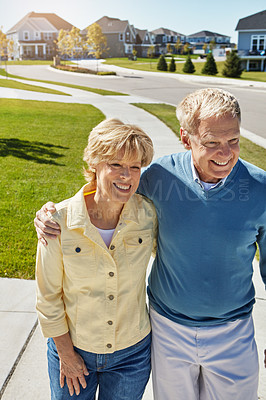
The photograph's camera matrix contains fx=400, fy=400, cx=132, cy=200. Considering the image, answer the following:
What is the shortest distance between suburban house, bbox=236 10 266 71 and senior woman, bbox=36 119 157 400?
179 ft

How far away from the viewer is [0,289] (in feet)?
13.0

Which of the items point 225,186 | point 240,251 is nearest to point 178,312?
point 240,251

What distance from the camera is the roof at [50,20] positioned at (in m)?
89.7

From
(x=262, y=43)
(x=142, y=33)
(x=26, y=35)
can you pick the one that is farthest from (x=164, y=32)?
(x=262, y=43)

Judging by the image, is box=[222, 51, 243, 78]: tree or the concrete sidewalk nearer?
the concrete sidewalk

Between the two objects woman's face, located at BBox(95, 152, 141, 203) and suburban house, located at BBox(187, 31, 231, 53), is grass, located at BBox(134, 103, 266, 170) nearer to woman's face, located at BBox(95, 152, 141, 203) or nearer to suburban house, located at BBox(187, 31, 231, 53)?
woman's face, located at BBox(95, 152, 141, 203)

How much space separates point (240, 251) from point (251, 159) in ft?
23.6

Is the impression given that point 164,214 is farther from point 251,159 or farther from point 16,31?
point 16,31

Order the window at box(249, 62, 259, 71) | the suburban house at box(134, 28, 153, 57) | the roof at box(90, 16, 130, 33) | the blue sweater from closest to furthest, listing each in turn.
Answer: the blue sweater
the window at box(249, 62, 259, 71)
the roof at box(90, 16, 130, 33)
the suburban house at box(134, 28, 153, 57)

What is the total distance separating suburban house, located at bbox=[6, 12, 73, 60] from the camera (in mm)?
85000

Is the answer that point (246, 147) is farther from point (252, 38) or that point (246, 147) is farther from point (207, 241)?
point (252, 38)

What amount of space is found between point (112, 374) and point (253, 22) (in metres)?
59.5

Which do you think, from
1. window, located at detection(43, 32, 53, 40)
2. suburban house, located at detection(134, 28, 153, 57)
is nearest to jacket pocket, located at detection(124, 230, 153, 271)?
suburban house, located at detection(134, 28, 153, 57)

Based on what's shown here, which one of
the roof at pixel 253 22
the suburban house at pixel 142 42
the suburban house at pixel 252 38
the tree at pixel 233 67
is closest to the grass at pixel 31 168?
the tree at pixel 233 67
